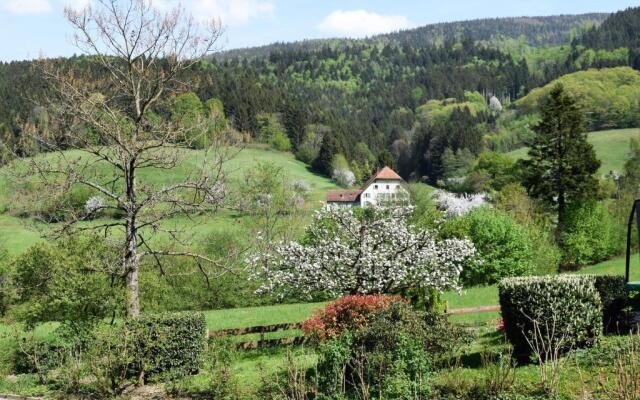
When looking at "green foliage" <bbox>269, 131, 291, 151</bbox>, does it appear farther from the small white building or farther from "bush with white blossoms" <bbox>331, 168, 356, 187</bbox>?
the small white building

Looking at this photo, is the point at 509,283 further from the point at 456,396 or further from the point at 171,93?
the point at 171,93

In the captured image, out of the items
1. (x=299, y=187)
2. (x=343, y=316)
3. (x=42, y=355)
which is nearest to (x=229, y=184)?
(x=42, y=355)

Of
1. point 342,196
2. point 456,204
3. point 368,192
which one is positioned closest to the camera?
point 456,204

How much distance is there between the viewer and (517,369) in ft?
38.5

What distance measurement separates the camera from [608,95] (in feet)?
434

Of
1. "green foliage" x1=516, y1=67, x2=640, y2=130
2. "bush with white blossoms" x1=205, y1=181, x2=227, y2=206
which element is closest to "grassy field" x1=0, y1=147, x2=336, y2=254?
"bush with white blossoms" x1=205, y1=181, x2=227, y2=206

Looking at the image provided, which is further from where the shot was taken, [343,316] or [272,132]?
[272,132]

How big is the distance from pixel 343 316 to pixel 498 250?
25893 mm

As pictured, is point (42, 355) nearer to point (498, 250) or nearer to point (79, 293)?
point (79, 293)

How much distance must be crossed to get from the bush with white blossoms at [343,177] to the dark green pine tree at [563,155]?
7323 centimetres

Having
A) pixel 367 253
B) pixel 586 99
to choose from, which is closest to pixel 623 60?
pixel 586 99

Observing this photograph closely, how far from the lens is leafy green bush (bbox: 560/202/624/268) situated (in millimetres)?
43281

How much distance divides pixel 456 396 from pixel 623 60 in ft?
648

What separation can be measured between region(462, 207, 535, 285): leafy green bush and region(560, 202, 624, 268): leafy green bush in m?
6.58
